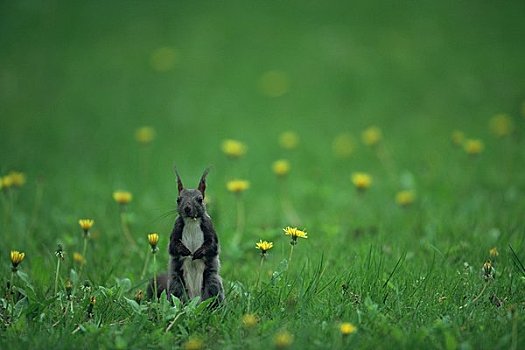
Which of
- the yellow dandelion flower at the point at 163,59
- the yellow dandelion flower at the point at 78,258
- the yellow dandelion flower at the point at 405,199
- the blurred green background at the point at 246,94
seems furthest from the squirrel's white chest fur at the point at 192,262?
the yellow dandelion flower at the point at 163,59

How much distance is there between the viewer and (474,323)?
3.99 meters

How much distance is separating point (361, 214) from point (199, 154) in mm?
2823

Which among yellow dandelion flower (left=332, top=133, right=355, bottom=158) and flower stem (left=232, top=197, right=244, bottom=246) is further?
yellow dandelion flower (left=332, top=133, right=355, bottom=158)

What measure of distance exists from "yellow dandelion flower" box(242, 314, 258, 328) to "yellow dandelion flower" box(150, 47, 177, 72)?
326 inches

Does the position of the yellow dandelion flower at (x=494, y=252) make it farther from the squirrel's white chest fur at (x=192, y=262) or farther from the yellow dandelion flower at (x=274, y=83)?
the yellow dandelion flower at (x=274, y=83)

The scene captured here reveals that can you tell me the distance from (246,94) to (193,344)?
26.0 ft

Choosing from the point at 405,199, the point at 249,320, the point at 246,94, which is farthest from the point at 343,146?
the point at 249,320

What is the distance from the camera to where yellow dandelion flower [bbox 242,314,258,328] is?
3.77 m

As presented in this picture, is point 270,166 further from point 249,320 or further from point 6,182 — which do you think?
point 249,320

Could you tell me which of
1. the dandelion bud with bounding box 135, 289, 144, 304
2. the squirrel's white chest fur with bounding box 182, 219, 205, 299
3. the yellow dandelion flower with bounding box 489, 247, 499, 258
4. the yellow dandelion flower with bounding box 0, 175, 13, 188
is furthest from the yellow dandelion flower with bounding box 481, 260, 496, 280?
the yellow dandelion flower with bounding box 0, 175, 13, 188

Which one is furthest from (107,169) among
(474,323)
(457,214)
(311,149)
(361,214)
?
(474,323)

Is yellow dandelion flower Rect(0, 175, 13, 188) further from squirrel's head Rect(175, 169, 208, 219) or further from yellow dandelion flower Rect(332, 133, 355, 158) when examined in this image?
yellow dandelion flower Rect(332, 133, 355, 158)

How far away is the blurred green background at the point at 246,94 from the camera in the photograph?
7961 millimetres

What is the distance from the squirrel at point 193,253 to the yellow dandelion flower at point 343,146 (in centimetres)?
487
